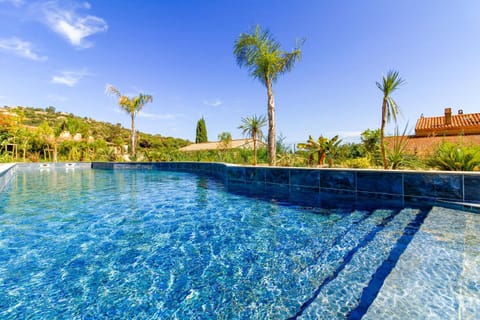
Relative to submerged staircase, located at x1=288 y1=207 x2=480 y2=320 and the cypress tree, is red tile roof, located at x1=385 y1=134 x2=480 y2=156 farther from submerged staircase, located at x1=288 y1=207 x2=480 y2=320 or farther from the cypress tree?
the cypress tree

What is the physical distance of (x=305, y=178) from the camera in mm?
7461

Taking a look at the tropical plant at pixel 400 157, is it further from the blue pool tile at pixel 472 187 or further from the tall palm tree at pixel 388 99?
the blue pool tile at pixel 472 187

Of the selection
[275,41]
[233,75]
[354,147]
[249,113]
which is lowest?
[354,147]

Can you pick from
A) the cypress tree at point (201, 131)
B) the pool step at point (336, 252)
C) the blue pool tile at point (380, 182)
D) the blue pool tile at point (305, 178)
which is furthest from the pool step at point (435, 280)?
the cypress tree at point (201, 131)

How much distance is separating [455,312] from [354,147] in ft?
33.3

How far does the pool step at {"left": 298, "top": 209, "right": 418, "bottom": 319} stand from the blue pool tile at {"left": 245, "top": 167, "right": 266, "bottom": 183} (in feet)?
17.2

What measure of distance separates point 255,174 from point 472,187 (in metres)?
6.15

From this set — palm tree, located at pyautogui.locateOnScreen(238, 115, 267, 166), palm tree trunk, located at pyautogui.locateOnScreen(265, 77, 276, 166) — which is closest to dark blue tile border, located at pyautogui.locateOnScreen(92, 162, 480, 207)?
palm tree trunk, located at pyautogui.locateOnScreen(265, 77, 276, 166)

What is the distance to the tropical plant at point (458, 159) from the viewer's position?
5504 millimetres

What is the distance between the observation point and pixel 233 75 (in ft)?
65.3

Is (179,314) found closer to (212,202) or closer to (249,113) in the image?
(212,202)

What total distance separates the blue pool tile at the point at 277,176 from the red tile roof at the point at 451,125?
17258mm

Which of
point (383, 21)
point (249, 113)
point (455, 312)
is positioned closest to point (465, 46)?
point (383, 21)

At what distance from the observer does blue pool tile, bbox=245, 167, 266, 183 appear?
888 centimetres
